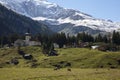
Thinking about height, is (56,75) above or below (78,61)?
above

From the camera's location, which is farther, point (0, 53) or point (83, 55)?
point (0, 53)

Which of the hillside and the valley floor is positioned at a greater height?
the valley floor

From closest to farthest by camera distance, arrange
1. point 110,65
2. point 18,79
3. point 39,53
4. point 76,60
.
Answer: point 18,79 < point 110,65 < point 76,60 < point 39,53

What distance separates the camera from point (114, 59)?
6191 inches

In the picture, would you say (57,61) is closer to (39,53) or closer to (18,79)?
(39,53)

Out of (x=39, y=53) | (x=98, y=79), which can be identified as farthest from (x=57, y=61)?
(x=98, y=79)

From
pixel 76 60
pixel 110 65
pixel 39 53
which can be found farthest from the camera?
pixel 39 53

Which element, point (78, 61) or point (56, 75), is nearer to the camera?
point (56, 75)

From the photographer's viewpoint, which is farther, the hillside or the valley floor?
the hillside

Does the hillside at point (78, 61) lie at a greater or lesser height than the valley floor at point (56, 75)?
lesser

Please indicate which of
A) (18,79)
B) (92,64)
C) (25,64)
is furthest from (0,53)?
(18,79)

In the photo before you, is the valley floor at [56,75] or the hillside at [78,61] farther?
the hillside at [78,61]

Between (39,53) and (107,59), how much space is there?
54.1 m

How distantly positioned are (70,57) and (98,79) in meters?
95.6
